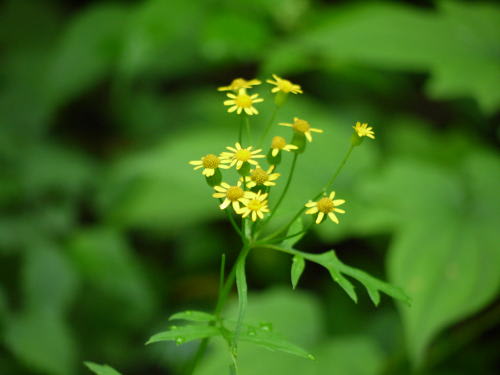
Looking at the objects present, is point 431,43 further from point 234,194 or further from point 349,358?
point 234,194

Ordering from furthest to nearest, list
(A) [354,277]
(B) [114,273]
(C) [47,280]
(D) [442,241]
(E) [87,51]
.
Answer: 1. (E) [87,51]
2. (B) [114,273]
3. (C) [47,280]
4. (D) [442,241]
5. (A) [354,277]

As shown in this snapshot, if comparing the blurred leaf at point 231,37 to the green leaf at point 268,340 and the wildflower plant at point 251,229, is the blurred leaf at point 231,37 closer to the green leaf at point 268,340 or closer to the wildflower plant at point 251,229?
the wildflower plant at point 251,229

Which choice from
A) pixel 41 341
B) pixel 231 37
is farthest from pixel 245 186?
pixel 231 37

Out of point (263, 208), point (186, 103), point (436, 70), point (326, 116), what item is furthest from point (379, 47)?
point (263, 208)

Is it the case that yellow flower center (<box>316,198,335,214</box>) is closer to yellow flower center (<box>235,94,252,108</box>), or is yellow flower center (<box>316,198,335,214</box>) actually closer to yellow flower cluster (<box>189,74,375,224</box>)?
yellow flower cluster (<box>189,74,375,224</box>)

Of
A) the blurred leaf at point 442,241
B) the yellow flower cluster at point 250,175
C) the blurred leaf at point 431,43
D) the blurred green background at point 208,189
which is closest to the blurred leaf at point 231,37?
the blurred green background at point 208,189

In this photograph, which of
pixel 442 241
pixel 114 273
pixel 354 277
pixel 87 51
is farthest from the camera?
pixel 87 51
